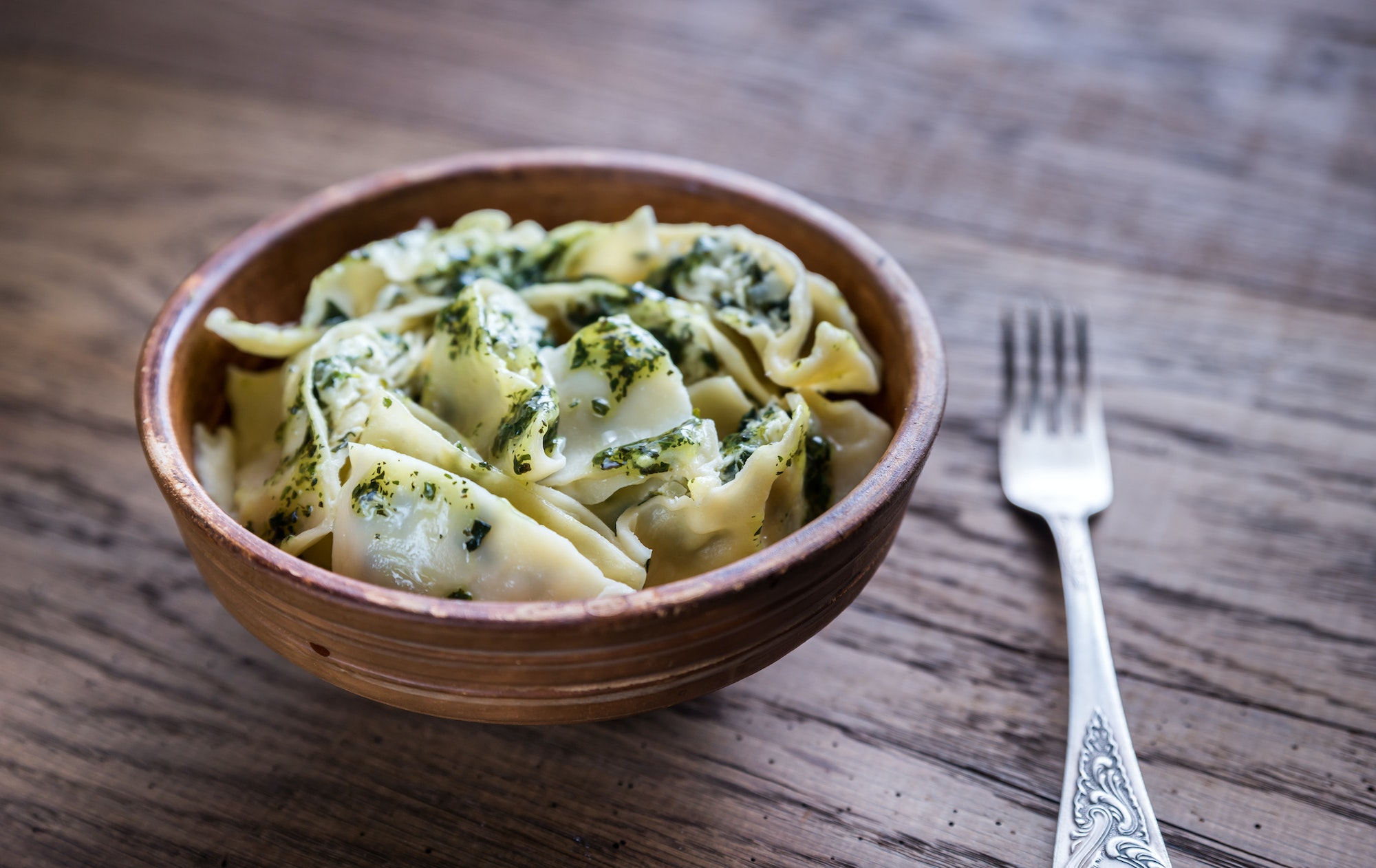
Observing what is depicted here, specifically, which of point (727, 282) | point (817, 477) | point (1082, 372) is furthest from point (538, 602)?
point (1082, 372)

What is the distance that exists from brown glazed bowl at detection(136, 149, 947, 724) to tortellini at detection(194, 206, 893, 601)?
0.07 metres

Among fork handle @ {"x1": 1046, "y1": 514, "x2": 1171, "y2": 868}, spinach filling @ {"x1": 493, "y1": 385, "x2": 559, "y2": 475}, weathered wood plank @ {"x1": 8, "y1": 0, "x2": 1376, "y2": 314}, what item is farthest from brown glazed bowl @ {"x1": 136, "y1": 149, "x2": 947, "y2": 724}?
weathered wood plank @ {"x1": 8, "y1": 0, "x2": 1376, "y2": 314}

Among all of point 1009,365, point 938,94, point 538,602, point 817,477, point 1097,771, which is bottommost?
point 1097,771

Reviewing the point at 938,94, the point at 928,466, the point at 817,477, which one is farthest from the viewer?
the point at 938,94

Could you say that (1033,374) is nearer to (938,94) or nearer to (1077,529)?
(1077,529)

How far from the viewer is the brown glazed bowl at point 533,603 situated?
1327mm

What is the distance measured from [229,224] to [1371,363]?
9.04 ft

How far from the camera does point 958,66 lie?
11.0 feet

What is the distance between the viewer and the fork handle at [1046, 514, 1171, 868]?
154cm

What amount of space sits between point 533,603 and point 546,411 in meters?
0.35

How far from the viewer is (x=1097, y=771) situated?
162 cm

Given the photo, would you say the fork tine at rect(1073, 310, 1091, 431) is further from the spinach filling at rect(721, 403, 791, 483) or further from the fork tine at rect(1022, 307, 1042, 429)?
the spinach filling at rect(721, 403, 791, 483)

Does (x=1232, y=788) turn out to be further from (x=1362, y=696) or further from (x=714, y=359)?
(x=714, y=359)

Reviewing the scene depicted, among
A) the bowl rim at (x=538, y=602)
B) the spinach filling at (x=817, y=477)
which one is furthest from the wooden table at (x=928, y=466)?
the bowl rim at (x=538, y=602)
